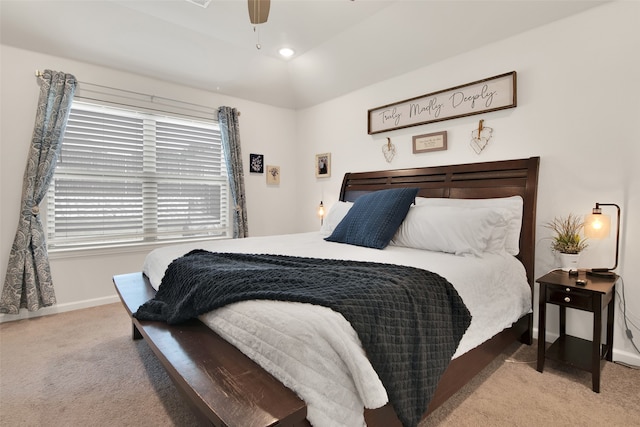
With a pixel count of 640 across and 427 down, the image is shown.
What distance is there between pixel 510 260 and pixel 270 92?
10.9 ft

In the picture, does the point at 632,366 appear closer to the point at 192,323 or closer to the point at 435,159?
the point at 435,159

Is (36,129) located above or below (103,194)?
above

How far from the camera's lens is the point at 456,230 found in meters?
2.11

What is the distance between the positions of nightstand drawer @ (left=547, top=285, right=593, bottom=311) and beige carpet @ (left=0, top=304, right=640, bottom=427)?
17.1 inches

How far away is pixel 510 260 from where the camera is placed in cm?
213

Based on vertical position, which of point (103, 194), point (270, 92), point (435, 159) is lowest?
point (103, 194)

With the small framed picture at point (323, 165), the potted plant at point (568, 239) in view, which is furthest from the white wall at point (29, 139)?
the potted plant at point (568, 239)

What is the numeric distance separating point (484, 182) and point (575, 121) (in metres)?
0.69

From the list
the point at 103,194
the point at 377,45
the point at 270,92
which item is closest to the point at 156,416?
the point at 103,194

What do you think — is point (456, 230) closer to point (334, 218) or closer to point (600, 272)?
point (600, 272)

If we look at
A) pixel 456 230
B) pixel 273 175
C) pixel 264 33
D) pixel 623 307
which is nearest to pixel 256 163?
A: pixel 273 175

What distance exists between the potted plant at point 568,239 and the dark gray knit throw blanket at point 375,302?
3.65 ft

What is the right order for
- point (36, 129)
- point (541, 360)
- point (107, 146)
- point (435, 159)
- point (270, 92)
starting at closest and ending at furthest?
point (541, 360) → point (36, 129) → point (435, 159) → point (107, 146) → point (270, 92)

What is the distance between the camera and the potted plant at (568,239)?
6.88 feet
